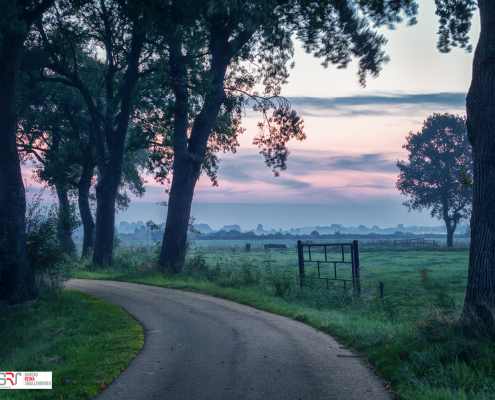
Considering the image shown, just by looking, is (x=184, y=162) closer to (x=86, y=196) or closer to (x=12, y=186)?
(x=12, y=186)

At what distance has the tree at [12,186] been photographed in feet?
40.7

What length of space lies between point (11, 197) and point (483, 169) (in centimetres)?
1317

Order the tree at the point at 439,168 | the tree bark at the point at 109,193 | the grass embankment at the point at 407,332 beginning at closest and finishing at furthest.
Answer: the grass embankment at the point at 407,332 < the tree bark at the point at 109,193 < the tree at the point at 439,168

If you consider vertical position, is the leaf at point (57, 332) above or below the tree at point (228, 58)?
below

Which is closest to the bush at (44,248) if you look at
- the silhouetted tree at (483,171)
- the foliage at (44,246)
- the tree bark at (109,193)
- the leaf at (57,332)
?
the foliage at (44,246)

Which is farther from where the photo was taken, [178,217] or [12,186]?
[178,217]

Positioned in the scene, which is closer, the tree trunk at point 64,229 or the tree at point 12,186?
the tree at point 12,186

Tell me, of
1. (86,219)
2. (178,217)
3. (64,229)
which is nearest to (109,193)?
(178,217)

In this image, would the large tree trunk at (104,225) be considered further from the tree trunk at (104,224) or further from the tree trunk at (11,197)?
the tree trunk at (11,197)

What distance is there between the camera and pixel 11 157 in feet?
41.7

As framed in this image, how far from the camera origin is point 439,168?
2136 inches

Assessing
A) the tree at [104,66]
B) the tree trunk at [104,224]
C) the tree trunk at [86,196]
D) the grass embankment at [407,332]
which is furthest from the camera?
the tree trunk at [86,196]

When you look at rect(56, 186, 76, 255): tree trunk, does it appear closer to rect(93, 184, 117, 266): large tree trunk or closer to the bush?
the bush

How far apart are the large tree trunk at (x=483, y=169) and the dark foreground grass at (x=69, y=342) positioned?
606cm
